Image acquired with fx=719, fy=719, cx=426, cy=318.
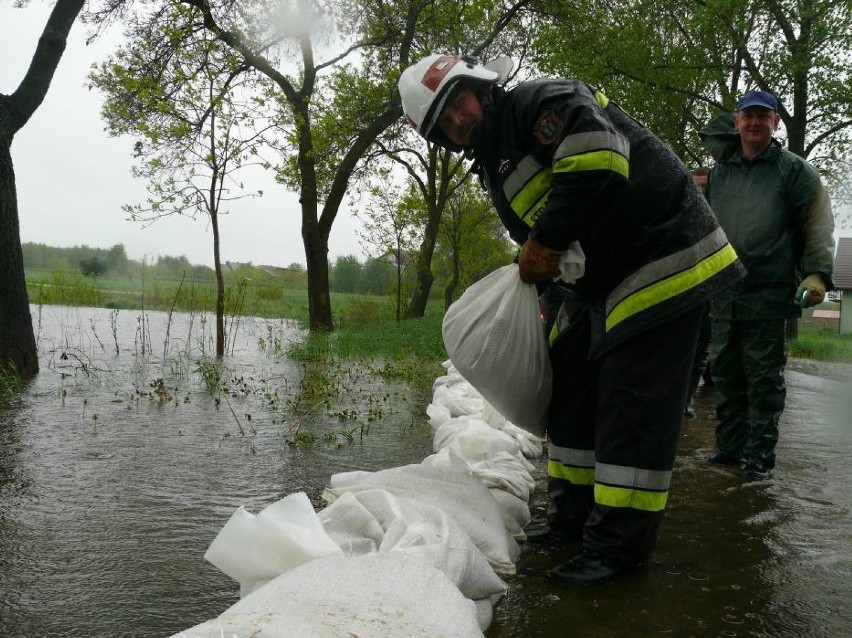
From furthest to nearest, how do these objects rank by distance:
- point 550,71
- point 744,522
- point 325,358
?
1. point 550,71
2. point 325,358
3. point 744,522

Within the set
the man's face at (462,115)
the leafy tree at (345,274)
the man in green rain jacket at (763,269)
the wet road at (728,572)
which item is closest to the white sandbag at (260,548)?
the wet road at (728,572)

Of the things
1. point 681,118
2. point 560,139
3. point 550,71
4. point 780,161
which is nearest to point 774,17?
point 681,118

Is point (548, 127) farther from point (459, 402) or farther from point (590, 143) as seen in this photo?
point (459, 402)

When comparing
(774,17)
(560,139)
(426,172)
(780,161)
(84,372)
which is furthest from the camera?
(426,172)

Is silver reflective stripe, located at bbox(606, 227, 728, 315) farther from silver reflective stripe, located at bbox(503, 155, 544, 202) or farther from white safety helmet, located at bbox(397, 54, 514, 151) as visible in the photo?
white safety helmet, located at bbox(397, 54, 514, 151)

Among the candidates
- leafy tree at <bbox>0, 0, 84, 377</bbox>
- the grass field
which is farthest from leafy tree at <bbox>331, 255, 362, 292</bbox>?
leafy tree at <bbox>0, 0, 84, 377</bbox>

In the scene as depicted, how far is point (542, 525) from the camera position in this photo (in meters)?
2.48

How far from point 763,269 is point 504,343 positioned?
1.69 metres

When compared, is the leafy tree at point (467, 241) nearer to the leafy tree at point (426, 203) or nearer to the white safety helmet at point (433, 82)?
the leafy tree at point (426, 203)

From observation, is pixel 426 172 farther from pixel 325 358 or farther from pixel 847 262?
pixel 325 358

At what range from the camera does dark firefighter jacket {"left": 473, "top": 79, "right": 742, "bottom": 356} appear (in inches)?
74.9

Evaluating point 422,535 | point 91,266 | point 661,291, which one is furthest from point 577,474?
point 91,266

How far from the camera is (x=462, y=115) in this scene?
2.12 meters

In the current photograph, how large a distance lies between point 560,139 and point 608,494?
993mm
